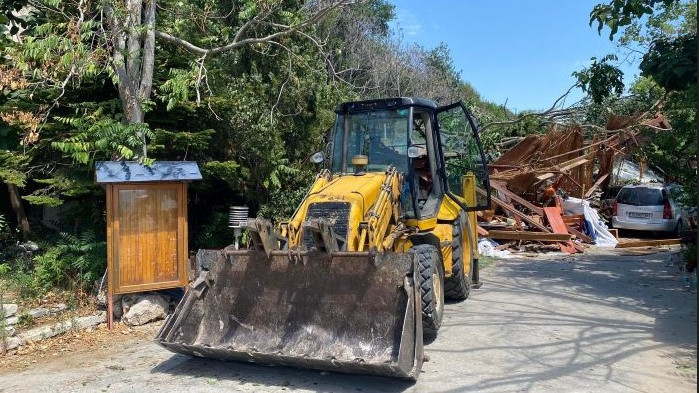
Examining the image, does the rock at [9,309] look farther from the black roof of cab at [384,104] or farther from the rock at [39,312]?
the black roof of cab at [384,104]

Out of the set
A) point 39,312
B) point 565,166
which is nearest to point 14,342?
point 39,312

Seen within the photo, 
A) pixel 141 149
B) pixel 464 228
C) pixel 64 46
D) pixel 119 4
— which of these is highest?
pixel 119 4

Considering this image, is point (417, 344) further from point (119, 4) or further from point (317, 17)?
point (119, 4)

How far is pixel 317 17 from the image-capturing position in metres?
9.18

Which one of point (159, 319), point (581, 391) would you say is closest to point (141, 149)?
point (159, 319)

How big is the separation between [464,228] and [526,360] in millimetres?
3033

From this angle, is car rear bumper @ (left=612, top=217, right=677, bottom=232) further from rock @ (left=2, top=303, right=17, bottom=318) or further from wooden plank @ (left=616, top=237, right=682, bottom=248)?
rock @ (left=2, top=303, right=17, bottom=318)

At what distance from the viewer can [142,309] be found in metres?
8.38

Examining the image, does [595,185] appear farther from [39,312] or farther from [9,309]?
[9,309]

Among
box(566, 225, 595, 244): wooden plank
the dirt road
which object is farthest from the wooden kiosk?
box(566, 225, 595, 244): wooden plank

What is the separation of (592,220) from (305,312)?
1319 centimetres

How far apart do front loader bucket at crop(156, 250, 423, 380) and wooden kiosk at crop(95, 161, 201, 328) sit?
2208mm

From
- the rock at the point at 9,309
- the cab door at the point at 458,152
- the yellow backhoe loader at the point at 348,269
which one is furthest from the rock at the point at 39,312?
the cab door at the point at 458,152

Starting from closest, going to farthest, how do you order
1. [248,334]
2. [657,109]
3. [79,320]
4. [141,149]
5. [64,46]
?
[248,334]
[64,46]
[79,320]
[141,149]
[657,109]
